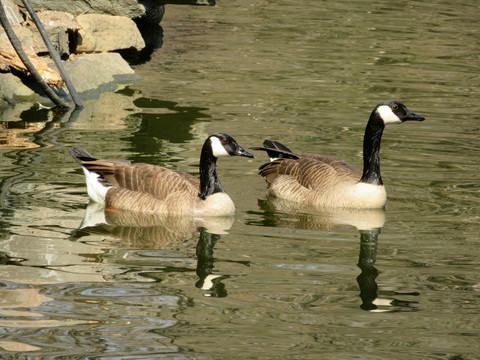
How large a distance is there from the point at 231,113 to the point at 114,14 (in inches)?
222

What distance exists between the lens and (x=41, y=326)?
6.98m

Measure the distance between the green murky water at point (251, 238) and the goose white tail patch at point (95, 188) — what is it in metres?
0.18

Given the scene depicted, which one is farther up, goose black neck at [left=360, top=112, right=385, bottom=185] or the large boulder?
the large boulder

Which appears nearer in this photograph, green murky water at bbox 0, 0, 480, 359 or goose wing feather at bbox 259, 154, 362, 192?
green murky water at bbox 0, 0, 480, 359

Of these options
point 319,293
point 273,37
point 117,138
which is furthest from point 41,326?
point 273,37

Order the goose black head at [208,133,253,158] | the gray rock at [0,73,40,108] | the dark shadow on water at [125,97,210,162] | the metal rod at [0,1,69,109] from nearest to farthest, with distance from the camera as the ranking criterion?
the goose black head at [208,133,253,158] → the dark shadow on water at [125,97,210,162] → the metal rod at [0,1,69,109] → the gray rock at [0,73,40,108]

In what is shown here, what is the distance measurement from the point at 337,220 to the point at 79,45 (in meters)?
9.00

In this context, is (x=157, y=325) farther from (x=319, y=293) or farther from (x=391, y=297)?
(x=391, y=297)

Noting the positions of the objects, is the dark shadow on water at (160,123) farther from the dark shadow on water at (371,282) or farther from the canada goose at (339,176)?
the dark shadow on water at (371,282)

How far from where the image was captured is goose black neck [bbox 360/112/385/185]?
10.7 metres

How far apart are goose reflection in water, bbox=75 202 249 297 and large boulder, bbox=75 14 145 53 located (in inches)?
314

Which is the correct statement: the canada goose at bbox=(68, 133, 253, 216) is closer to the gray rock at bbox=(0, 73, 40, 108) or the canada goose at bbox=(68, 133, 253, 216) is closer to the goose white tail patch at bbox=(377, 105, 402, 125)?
the goose white tail patch at bbox=(377, 105, 402, 125)

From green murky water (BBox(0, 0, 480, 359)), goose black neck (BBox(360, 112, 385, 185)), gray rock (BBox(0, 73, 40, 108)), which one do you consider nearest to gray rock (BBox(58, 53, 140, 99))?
green murky water (BBox(0, 0, 480, 359))

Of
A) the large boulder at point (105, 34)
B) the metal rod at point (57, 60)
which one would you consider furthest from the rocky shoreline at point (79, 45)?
the metal rod at point (57, 60)
